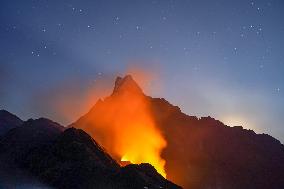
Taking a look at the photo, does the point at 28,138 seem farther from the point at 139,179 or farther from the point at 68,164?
the point at 139,179

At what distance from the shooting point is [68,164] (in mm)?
134250

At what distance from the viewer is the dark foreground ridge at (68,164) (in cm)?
12331

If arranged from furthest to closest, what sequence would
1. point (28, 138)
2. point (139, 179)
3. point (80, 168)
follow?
point (28, 138)
point (80, 168)
point (139, 179)

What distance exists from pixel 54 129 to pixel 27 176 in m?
47.3

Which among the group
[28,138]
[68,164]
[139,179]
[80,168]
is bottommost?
[80,168]

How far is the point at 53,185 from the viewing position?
123 metres

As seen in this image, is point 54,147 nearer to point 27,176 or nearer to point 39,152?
point 39,152

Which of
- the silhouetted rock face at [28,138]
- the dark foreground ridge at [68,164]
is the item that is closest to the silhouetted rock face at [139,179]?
the dark foreground ridge at [68,164]

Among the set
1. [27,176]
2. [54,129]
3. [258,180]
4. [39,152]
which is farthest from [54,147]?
[258,180]

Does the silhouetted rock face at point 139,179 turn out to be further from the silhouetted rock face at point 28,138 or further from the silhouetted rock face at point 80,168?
the silhouetted rock face at point 28,138

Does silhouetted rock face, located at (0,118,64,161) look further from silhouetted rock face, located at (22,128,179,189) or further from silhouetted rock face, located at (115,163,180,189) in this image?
silhouetted rock face, located at (115,163,180,189)

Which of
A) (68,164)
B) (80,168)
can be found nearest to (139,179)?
(80,168)

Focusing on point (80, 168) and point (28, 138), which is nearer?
point (80, 168)

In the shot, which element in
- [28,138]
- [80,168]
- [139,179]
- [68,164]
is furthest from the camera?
[28,138]
